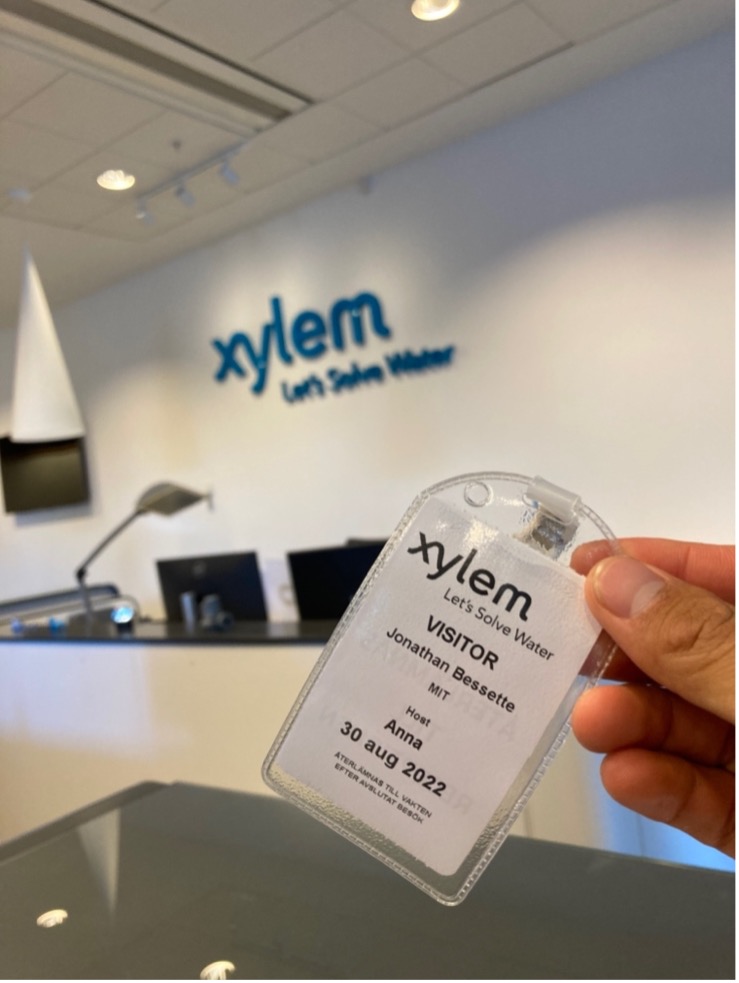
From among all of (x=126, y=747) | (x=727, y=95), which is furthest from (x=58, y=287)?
(x=727, y=95)

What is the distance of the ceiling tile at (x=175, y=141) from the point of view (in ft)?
9.43

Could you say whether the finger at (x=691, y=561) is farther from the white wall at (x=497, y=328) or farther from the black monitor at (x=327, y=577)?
the white wall at (x=497, y=328)

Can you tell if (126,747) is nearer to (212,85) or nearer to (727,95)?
(212,85)

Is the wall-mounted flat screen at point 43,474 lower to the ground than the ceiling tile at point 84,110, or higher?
lower

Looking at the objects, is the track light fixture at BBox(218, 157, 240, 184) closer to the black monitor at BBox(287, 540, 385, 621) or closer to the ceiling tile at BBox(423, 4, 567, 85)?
the ceiling tile at BBox(423, 4, 567, 85)

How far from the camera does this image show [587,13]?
2.53 m

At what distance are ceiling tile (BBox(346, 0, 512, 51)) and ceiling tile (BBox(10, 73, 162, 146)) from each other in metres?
0.86

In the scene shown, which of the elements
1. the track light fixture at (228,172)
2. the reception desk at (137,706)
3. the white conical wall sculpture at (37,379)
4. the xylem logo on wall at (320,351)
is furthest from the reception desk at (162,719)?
the track light fixture at (228,172)

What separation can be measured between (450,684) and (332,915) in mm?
361

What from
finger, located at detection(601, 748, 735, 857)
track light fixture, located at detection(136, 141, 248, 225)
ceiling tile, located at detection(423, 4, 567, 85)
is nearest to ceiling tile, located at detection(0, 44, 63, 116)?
track light fixture, located at detection(136, 141, 248, 225)

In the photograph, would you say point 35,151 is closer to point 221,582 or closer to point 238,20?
point 238,20

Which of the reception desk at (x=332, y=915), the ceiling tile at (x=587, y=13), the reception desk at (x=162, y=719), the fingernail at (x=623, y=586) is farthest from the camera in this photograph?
the ceiling tile at (x=587, y=13)

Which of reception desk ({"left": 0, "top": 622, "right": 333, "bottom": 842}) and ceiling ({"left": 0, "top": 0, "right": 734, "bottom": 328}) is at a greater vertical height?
ceiling ({"left": 0, "top": 0, "right": 734, "bottom": 328})

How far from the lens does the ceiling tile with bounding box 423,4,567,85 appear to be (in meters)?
2.50
